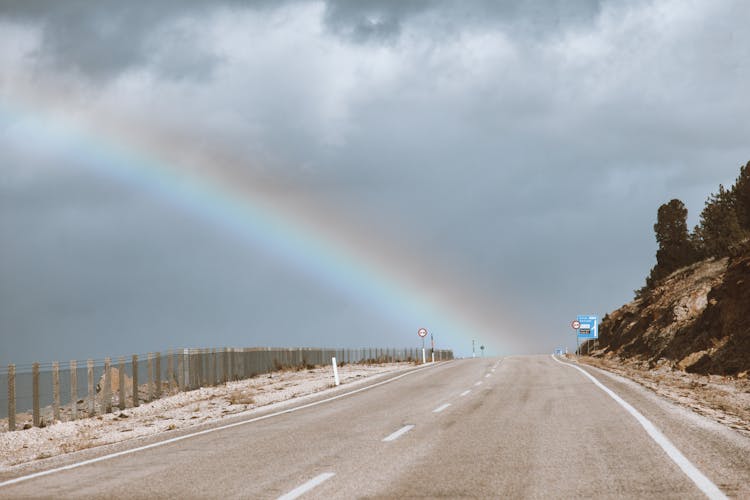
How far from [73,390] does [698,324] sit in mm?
29730

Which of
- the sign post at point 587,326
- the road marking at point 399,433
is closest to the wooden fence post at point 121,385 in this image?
the road marking at point 399,433

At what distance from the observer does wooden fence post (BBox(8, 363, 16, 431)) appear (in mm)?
20359

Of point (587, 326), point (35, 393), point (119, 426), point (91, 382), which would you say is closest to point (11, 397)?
point (35, 393)

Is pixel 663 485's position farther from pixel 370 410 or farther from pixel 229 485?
pixel 370 410

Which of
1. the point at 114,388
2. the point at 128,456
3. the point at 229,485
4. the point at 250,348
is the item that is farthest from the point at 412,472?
the point at 250,348

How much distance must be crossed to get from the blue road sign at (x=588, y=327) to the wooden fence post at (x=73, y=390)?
190ft

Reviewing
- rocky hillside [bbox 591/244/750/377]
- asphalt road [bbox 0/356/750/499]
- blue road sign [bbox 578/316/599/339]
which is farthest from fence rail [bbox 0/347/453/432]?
blue road sign [bbox 578/316/599/339]

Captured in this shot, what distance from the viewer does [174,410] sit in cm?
2533

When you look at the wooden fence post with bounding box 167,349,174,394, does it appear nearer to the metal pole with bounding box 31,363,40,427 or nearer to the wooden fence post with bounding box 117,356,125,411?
the wooden fence post with bounding box 117,356,125,411

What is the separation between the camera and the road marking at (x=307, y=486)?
23.3ft

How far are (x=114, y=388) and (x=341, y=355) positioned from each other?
47.4m

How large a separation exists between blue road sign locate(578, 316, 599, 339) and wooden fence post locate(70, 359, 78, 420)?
5791 cm

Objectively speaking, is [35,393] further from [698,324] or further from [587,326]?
[587,326]

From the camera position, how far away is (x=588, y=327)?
73562 millimetres
